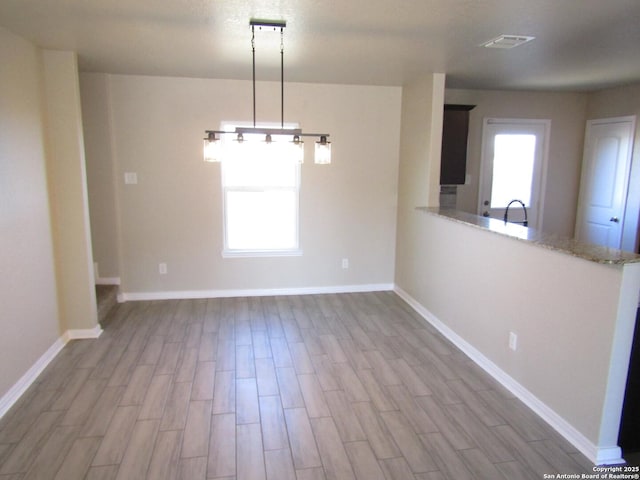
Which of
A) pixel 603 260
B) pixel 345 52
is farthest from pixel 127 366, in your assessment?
pixel 603 260

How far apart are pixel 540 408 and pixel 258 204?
132 inches

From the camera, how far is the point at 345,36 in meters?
2.94

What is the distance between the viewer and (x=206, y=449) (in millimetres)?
2410

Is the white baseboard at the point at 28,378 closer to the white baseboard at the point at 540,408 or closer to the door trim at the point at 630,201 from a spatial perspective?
the white baseboard at the point at 540,408

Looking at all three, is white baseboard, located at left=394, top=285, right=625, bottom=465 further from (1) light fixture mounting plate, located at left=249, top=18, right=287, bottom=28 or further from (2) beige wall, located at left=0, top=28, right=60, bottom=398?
(2) beige wall, located at left=0, top=28, right=60, bottom=398

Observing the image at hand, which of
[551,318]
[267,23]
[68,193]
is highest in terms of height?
[267,23]

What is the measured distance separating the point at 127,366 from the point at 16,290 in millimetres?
938

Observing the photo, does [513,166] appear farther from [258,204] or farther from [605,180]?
[258,204]

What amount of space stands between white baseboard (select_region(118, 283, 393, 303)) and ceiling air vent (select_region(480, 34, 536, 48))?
297 cm

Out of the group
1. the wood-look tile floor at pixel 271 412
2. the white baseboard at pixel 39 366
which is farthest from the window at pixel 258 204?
the white baseboard at pixel 39 366

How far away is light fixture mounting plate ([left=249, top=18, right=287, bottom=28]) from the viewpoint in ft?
8.63

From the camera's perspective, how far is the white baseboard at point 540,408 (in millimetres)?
2318

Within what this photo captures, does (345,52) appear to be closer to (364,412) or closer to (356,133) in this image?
(356,133)

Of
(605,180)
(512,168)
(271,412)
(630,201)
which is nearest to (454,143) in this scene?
(512,168)
